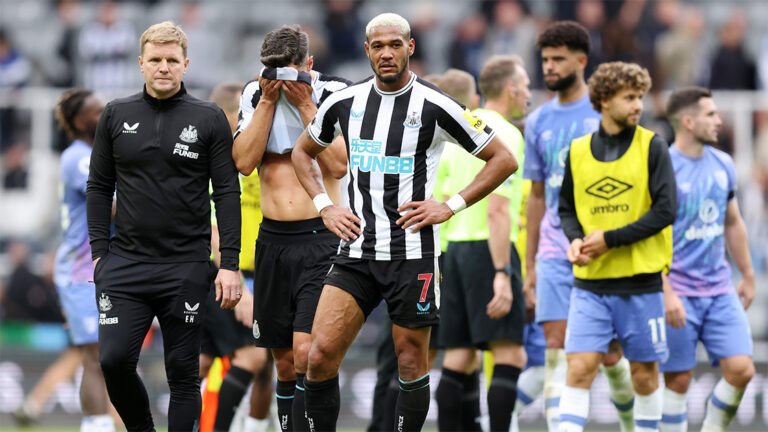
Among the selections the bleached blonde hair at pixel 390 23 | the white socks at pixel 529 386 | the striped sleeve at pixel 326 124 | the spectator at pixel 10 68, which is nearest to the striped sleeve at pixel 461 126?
the bleached blonde hair at pixel 390 23

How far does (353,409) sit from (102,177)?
A: 647 cm

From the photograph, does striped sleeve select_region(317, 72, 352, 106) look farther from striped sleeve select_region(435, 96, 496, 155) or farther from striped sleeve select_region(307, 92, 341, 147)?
striped sleeve select_region(435, 96, 496, 155)

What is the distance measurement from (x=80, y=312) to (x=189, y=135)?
2953 millimetres

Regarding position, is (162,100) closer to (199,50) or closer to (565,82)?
(565,82)

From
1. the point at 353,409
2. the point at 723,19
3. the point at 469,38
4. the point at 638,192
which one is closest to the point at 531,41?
the point at 469,38

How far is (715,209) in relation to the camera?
8.23 meters

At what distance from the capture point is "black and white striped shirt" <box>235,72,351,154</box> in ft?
22.9

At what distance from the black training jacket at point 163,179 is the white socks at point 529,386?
350 cm

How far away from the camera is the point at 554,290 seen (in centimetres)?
823

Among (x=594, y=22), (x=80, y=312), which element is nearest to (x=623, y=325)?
(x=80, y=312)

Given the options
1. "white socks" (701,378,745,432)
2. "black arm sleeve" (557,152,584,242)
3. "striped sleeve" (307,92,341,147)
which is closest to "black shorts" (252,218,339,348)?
"striped sleeve" (307,92,341,147)

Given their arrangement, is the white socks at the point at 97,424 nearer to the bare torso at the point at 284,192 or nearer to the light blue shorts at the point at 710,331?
the bare torso at the point at 284,192

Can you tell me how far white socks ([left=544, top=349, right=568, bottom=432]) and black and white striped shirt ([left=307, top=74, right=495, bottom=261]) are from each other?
2297 millimetres

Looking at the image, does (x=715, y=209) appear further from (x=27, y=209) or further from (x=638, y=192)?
(x=27, y=209)
